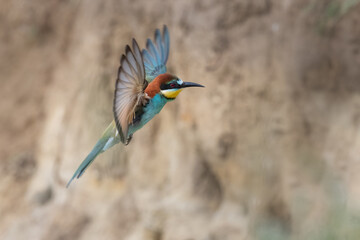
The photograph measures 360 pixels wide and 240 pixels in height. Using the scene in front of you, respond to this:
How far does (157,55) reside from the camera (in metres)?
1.22

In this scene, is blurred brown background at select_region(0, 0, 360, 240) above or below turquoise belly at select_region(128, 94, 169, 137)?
above

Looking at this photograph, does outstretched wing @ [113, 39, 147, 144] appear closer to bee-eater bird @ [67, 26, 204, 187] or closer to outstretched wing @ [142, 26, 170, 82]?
bee-eater bird @ [67, 26, 204, 187]

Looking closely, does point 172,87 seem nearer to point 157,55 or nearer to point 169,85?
point 169,85

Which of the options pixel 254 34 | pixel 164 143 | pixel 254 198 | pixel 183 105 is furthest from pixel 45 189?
pixel 254 34

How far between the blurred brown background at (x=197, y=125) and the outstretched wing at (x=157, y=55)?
886 mm

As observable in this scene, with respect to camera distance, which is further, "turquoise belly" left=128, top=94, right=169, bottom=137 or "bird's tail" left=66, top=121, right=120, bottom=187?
"bird's tail" left=66, top=121, right=120, bottom=187

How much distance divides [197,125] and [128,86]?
5.61 feet

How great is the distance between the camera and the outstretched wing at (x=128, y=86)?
886 mm

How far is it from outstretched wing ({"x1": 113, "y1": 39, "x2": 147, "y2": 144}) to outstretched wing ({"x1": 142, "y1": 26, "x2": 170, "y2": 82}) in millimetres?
263

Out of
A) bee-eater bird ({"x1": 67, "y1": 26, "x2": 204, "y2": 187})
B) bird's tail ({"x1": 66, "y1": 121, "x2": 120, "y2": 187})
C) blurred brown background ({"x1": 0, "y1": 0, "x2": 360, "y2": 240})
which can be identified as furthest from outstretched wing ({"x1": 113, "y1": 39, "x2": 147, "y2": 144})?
blurred brown background ({"x1": 0, "y1": 0, "x2": 360, "y2": 240})

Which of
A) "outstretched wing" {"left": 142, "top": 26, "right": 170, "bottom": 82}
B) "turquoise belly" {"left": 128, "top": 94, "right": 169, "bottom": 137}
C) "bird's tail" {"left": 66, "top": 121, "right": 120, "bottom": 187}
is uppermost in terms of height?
"outstretched wing" {"left": 142, "top": 26, "right": 170, "bottom": 82}

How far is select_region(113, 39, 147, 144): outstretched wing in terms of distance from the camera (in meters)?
0.89

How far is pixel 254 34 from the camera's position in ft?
7.63

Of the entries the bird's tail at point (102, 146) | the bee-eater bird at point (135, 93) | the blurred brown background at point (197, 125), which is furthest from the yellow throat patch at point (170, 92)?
the blurred brown background at point (197, 125)
